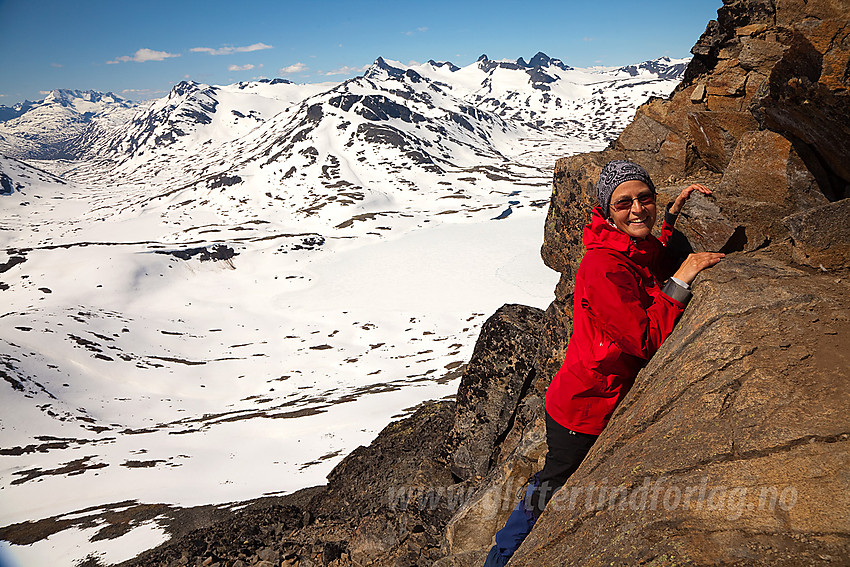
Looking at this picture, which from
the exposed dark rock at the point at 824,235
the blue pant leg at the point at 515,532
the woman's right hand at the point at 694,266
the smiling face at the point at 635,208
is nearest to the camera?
the exposed dark rock at the point at 824,235

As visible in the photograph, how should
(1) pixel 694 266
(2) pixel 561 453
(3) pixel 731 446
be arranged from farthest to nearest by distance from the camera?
(2) pixel 561 453 < (1) pixel 694 266 < (3) pixel 731 446

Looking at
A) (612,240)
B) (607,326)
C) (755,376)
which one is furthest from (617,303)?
(755,376)

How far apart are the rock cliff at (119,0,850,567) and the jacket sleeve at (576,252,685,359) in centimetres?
47

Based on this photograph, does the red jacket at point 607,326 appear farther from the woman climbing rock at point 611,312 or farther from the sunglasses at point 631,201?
the sunglasses at point 631,201

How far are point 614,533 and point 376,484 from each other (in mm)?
13702

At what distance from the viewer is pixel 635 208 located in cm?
534

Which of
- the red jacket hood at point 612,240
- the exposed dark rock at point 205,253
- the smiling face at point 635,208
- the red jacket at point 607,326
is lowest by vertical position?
the red jacket at point 607,326

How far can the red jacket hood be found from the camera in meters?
5.29

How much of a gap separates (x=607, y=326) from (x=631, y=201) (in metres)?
1.51

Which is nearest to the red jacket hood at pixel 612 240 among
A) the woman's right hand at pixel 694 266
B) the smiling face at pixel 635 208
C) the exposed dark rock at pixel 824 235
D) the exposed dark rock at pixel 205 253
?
the smiling face at pixel 635 208

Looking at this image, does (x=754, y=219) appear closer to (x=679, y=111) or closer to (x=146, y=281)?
(x=679, y=111)

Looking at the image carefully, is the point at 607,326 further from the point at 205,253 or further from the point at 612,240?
the point at 205,253

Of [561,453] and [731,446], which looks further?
[561,453]

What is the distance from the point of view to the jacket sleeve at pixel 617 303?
4.91 m
